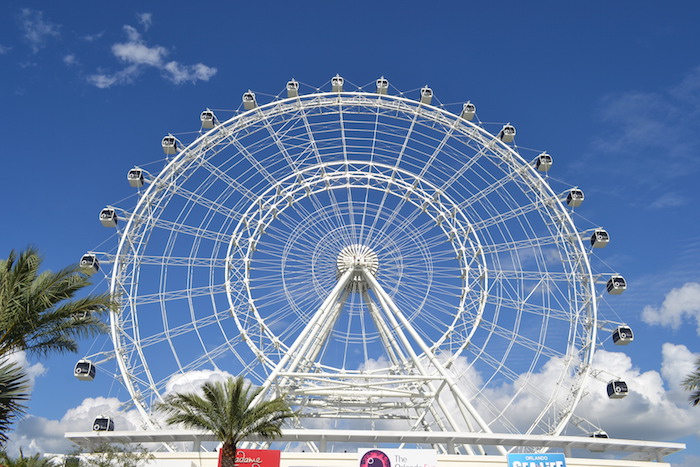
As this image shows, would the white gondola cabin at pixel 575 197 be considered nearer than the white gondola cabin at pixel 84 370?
No

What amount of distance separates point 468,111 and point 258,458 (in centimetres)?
2631

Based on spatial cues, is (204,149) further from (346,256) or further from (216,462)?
(216,462)

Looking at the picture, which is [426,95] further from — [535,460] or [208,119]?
[535,460]

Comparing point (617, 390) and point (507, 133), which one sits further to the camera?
point (507, 133)

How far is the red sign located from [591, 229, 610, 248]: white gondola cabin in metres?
23.6

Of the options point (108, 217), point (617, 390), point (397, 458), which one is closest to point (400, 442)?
point (397, 458)

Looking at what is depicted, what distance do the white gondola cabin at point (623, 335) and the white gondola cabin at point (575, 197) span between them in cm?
825

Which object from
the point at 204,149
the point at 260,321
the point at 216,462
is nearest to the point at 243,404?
the point at 216,462

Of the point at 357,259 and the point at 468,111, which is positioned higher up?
the point at 468,111

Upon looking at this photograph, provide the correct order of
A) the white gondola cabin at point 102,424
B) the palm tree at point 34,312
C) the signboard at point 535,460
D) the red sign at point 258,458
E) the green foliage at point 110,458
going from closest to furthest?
the palm tree at point 34,312, the green foliage at point 110,458, the red sign at point 258,458, the signboard at point 535,460, the white gondola cabin at point 102,424

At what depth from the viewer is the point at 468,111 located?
4044cm

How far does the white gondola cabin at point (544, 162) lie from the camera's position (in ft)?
130

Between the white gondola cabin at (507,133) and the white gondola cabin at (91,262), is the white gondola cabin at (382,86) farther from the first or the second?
the white gondola cabin at (91,262)

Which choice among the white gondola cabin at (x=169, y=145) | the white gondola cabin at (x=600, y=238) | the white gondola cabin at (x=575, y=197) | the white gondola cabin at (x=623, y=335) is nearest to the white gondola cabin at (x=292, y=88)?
the white gondola cabin at (x=169, y=145)
